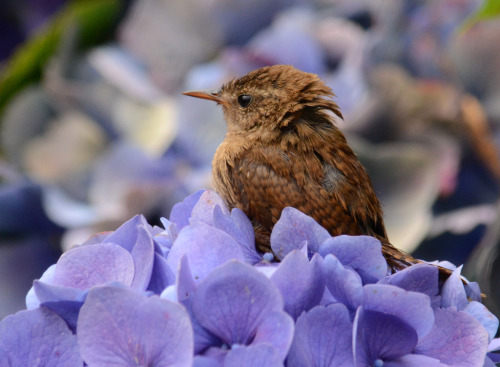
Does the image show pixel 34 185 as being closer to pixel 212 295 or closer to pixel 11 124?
pixel 11 124

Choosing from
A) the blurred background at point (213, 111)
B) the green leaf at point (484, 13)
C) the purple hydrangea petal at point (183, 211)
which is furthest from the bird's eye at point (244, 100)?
the green leaf at point (484, 13)

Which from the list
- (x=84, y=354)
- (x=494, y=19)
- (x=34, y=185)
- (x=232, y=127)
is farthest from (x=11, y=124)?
(x=84, y=354)

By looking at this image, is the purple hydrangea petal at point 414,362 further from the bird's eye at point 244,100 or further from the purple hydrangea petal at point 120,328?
the bird's eye at point 244,100

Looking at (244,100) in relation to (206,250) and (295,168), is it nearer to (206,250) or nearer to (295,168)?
(295,168)

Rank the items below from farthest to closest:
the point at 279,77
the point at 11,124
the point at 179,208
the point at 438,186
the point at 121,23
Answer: the point at 121,23, the point at 11,124, the point at 438,186, the point at 279,77, the point at 179,208

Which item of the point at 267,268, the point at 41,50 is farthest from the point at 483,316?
the point at 41,50

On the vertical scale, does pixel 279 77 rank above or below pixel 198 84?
above
